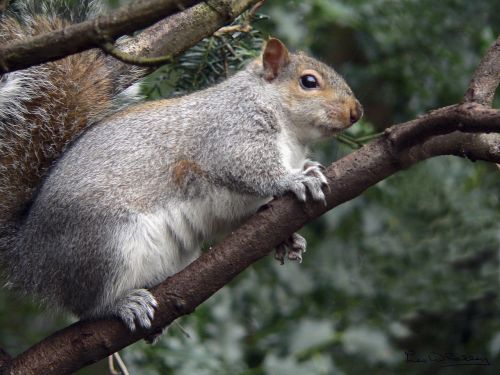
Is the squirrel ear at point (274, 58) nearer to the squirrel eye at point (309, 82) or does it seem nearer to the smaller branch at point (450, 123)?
the squirrel eye at point (309, 82)

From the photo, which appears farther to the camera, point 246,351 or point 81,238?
point 246,351

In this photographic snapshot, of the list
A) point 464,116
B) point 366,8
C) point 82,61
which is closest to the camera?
point 464,116

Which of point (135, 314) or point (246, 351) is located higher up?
point (135, 314)

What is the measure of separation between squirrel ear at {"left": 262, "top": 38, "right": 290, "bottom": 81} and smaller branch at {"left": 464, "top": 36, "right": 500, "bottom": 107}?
2.51ft

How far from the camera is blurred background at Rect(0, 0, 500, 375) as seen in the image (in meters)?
2.99

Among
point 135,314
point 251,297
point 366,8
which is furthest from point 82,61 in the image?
point 366,8

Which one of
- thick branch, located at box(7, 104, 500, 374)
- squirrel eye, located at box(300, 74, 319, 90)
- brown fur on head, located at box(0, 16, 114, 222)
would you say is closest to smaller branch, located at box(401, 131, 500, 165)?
thick branch, located at box(7, 104, 500, 374)

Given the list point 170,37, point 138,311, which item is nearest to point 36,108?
point 170,37

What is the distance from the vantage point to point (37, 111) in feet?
8.43

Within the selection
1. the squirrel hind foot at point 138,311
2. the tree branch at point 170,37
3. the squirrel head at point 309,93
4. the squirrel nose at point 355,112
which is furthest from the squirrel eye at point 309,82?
the squirrel hind foot at point 138,311

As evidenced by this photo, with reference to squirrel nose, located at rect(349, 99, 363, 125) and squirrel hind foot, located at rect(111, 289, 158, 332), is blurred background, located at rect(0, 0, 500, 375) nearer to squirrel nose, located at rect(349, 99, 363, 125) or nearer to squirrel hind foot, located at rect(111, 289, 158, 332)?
squirrel nose, located at rect(349, 99, 363, 125)

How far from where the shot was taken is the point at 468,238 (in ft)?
11.7

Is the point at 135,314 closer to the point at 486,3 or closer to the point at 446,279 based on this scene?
the point at 446,279

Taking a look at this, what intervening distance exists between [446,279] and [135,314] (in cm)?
164
